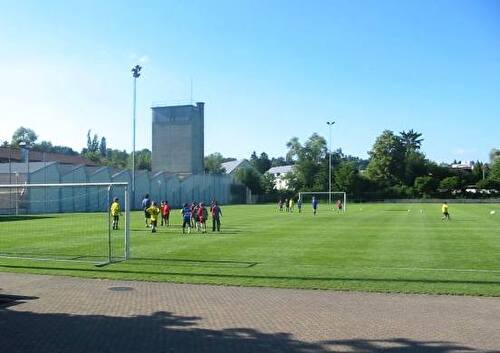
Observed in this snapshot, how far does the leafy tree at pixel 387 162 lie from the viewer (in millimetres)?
116250

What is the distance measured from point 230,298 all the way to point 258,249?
9.46 m

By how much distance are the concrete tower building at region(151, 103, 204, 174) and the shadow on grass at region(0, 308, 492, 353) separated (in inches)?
4107

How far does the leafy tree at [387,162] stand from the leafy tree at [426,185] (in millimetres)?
7354

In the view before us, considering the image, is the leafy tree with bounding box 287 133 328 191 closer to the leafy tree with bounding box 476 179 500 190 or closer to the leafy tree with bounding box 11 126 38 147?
the leafy tree with bounding box 476 179 500 190

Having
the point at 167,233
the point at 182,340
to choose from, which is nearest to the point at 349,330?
the point at 182,340

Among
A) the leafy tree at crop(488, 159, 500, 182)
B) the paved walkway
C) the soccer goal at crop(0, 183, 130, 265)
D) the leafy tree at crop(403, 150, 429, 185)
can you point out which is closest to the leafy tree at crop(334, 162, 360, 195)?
the leafy tree at crop(403, 150, 429, 185)

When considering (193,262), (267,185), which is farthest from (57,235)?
(267,185)

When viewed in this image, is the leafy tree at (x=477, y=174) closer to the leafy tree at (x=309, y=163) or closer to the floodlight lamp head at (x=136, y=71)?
the leafy tree at (x=309, y=163)

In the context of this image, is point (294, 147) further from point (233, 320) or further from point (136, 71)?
point (233, 320)

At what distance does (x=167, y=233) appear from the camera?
92.5 ft

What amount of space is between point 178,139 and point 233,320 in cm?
10559

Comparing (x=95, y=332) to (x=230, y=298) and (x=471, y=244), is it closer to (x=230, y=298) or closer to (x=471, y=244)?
(x=230, y=298)

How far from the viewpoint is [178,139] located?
113562 millimetres

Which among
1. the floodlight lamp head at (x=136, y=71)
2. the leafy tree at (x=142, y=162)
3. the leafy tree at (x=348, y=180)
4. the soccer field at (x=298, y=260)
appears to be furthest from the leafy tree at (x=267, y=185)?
the soccer field at (x=298, y=260)
